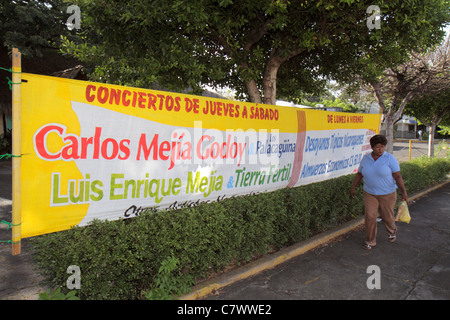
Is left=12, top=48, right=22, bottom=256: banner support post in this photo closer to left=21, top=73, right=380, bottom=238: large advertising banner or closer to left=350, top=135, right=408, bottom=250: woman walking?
left=21, top=73, right=380, bottom=238: large advertising banner

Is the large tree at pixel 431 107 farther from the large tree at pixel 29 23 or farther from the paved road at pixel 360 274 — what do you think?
the large tree at pixel 29 23

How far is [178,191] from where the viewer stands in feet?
13.8

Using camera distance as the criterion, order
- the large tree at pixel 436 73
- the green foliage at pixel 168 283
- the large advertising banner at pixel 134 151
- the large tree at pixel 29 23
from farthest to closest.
→ the large tree at pixel 29 23, the large tree at pixel 436 73, the green foliage at pixel 168 283, the large advertising banner at pixel 134 151

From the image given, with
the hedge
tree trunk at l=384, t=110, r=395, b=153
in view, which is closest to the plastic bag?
the hedge

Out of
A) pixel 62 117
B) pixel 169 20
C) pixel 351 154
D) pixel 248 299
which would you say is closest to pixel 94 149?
pixel 62 117

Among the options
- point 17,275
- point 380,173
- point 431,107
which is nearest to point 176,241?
point 17,275

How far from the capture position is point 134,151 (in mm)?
3736

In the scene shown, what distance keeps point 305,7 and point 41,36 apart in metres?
13.2

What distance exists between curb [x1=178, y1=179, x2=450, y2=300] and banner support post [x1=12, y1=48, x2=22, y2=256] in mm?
1778

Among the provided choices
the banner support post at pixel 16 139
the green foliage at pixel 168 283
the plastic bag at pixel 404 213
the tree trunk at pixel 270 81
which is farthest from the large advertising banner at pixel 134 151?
the plastic bag at pixel 404 213

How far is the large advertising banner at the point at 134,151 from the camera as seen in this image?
305 centimetres

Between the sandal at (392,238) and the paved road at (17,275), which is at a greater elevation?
the sandal at (392,238)

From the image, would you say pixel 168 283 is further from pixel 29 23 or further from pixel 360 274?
pixel 29 23

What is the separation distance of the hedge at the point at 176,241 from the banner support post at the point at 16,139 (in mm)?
316
